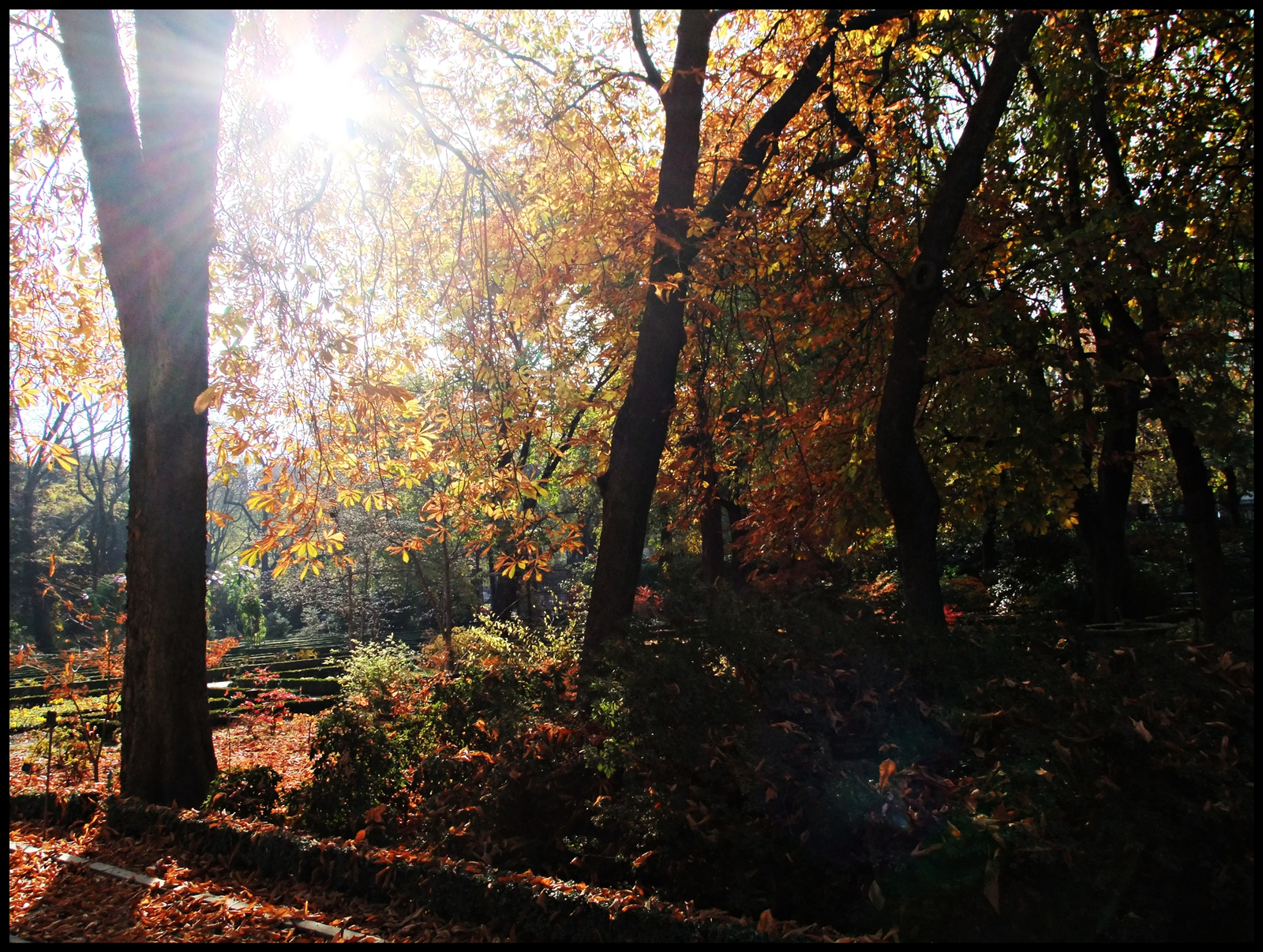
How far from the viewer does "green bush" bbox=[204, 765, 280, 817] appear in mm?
5945

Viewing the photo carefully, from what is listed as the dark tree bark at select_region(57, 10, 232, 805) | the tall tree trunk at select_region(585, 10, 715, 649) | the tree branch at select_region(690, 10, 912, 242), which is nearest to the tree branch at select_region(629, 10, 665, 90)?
the tall tree trunk at select_region(585, 10, 715, 649)

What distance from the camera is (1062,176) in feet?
31.4

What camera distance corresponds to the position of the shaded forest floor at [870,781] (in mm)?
3238

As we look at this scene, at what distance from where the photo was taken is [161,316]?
663 cm

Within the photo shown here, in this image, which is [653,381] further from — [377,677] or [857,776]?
[377,677]

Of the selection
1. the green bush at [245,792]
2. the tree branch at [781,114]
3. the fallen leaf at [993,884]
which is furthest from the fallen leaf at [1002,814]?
the tree branch at [781,114]

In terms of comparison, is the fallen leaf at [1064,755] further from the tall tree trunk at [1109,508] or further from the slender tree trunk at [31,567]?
the slender tree trunk at [31,567]

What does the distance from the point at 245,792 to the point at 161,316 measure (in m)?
3.92

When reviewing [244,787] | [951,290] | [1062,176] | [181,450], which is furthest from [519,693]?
[1062,176]

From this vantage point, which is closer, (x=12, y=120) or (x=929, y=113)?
(x=929, y=113)

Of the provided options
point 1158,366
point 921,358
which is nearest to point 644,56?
point 921,358

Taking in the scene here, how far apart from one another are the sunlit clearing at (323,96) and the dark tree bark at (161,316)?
31.4 inches

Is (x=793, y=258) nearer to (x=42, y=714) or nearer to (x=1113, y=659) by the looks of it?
(x=1113, y=659)

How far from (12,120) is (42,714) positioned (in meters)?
7.51
